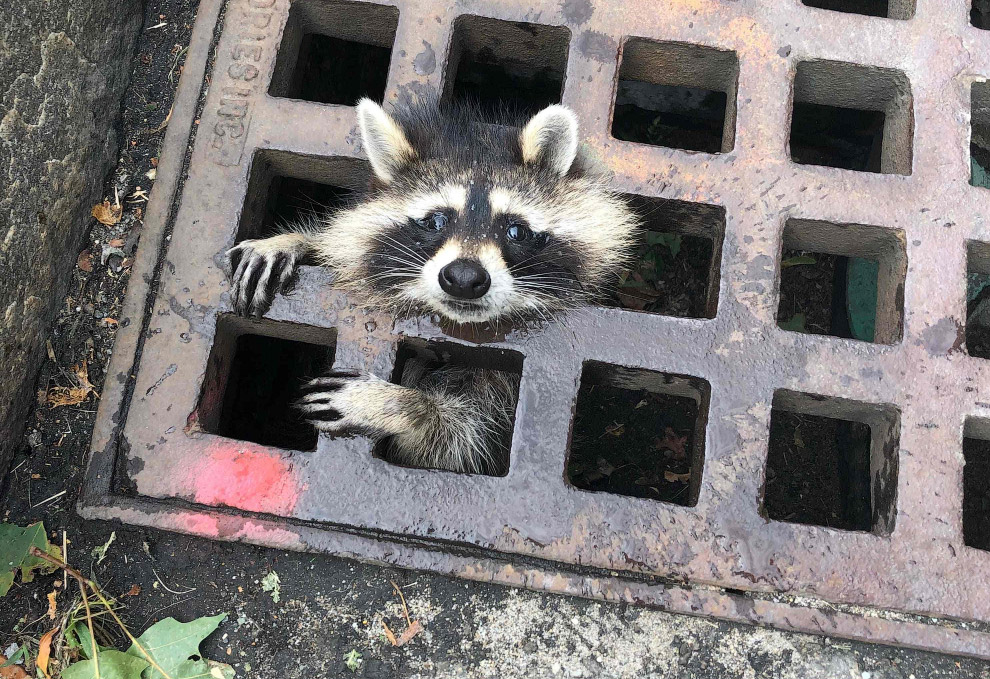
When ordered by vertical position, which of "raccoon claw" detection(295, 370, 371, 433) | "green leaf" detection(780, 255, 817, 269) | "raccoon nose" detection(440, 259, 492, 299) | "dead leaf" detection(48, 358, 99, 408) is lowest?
"dead leaf" detection(48, 358, 99, 408)

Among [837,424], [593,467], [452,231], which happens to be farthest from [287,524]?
[837,424]

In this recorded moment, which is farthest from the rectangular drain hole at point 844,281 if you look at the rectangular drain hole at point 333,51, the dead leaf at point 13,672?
→ the dead leaf at point 13,672

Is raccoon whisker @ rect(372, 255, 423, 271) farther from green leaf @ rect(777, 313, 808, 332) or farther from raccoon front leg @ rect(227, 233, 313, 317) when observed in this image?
green leaf @ rect(777, 313, 808, 332)

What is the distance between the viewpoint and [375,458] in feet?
5.35

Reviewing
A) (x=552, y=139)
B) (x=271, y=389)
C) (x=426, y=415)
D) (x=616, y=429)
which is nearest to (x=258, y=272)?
(x=426, y=415)

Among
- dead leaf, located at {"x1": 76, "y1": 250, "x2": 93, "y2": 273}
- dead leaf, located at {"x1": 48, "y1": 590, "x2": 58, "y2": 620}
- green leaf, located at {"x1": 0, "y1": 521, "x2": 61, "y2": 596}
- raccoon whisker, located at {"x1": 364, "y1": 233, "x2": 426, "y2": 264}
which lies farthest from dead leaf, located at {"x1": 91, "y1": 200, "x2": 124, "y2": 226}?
dead leaf, located at {"x1": 48, "y1": 590, "x2": 58, "y2": 620}

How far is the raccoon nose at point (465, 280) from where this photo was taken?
159 cm

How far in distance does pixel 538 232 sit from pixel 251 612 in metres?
1.12

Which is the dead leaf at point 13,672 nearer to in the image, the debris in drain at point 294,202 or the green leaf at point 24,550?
the green leaf at point 24,550

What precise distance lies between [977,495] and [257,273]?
219 centimetres

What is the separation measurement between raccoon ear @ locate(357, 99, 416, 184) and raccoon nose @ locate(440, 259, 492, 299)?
0.38 meters

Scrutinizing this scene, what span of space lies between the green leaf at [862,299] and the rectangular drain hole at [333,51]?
1.69m

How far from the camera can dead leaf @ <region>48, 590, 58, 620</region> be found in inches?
63.2

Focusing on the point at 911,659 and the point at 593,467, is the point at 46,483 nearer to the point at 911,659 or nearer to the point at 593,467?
the point at 593,467
